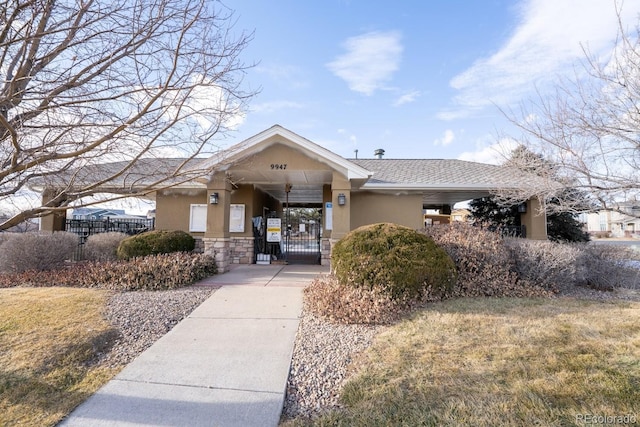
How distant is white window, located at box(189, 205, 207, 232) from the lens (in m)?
12.2

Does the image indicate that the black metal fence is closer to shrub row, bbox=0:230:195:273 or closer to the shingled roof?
shrub row, bbox=0:230:195:273

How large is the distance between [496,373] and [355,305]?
2.34 meters

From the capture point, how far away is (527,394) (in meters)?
3.14

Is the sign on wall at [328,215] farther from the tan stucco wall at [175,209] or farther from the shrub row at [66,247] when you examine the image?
the shrub row at [66,247]

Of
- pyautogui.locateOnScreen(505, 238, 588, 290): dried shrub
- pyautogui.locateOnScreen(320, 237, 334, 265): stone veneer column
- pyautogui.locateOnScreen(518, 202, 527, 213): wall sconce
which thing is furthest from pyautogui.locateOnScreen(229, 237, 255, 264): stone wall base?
pyautogui.locateOnScreen(518, 202, 527, 213): wall sconce

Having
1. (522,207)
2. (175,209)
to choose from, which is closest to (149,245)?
(175,209)

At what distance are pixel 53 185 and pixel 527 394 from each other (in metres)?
5.55

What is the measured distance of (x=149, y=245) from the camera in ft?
30.6

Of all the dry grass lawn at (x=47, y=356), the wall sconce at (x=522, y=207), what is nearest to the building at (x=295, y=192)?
the wall sconce at (x=522, y=207)

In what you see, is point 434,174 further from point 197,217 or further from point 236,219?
point 197,217

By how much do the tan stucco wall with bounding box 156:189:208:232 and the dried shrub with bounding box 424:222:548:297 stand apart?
29.2 ft

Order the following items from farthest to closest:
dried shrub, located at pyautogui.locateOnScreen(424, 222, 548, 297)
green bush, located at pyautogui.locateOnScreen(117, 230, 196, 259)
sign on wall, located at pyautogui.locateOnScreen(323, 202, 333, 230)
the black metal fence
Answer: the black metal fence → sign on wall, located at pyautogui.locateOnScreen(323, 202, 333, 230) → green bush, located at pyautogui.locateOnScreen(117, 230, 196, 259) → dried shrub, located at pyautogui.locateOnScreen(424, 222, 548, 297)

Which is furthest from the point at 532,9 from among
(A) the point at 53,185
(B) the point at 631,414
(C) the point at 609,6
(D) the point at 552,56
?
(A) the point at 53,185

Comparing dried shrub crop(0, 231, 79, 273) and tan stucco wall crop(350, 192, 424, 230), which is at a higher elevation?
tan stucco wall crop(350, 192, 424, 230)
